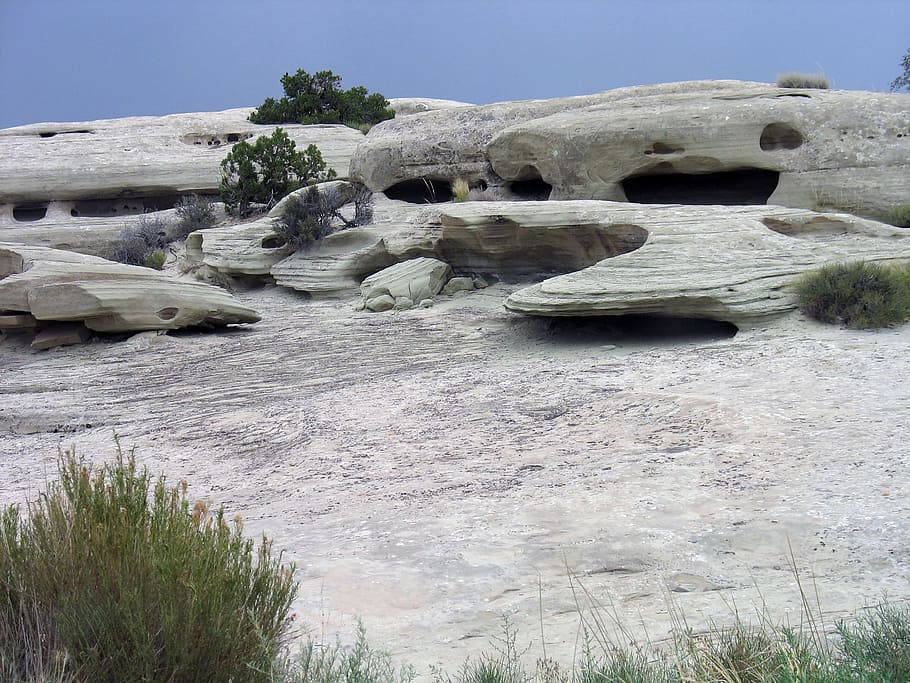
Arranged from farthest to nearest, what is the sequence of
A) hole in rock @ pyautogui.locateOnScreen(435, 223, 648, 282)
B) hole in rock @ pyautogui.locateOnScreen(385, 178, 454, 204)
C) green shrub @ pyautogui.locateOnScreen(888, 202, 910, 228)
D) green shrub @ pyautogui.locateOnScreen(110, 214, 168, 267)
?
green shrub @ pyautogui.locateOnScreen(110, 214, 168, 267)
hole in rock @ pyautogui.locateOnScreen(385, 178, 454, 204)
green shrub @ pyautogui.locateOnScreen(888, 202, 910, 228)
hole in rock @ pyautogui.locateOnScreen(435, 223, 648, 282)

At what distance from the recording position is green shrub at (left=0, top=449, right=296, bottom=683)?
2.62 metres

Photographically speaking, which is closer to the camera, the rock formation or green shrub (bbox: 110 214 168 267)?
the rock formation

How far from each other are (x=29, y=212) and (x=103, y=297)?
13957 millimetres

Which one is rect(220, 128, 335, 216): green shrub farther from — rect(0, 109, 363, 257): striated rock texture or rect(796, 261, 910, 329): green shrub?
rect(796, 261, 910, 329): green shrub

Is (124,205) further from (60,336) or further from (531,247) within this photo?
(531,247)

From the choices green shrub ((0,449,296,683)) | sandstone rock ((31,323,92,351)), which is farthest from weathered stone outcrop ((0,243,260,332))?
green shrub ((0,449,296,683))

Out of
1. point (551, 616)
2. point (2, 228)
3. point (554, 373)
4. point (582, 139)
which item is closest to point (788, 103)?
point (582, 139)

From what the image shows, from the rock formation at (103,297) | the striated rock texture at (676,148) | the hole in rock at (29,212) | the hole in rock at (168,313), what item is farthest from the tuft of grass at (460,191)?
the hole in rock at (29,212)

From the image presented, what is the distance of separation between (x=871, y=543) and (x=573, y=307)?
5.38 metres

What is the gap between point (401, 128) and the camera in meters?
16.8

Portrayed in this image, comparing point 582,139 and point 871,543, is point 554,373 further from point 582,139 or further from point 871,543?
point 582,139

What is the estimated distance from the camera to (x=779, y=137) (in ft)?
42.0

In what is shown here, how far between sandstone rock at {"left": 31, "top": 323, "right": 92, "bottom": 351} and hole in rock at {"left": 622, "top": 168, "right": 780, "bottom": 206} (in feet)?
28.6

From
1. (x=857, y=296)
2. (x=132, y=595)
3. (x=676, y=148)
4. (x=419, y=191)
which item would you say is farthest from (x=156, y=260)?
(x=132, y=595)
